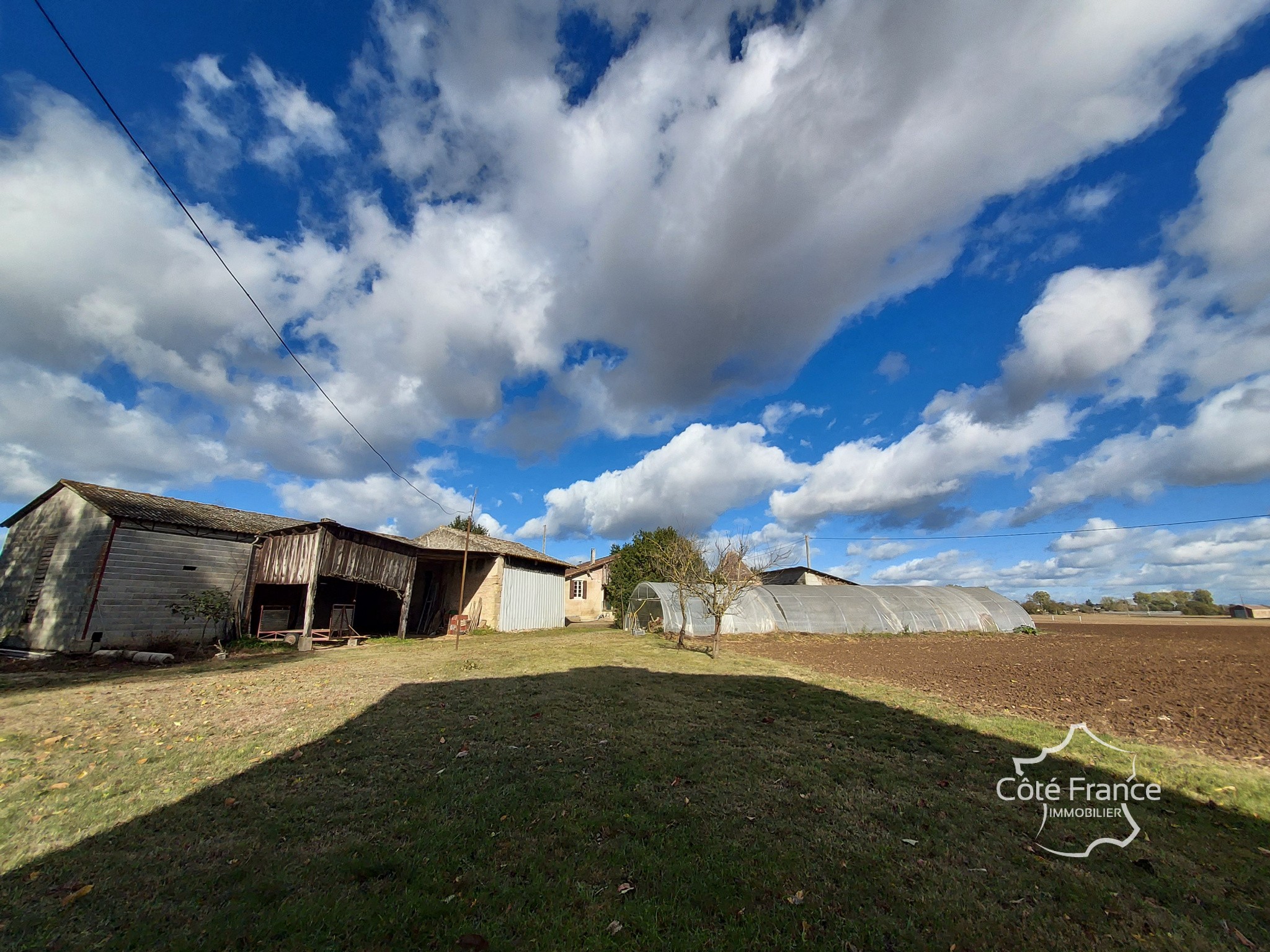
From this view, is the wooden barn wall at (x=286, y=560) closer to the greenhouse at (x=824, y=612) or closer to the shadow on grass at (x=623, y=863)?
the greenhouse at (x=824, y=612)

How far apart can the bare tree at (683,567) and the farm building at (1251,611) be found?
7996 centimetres

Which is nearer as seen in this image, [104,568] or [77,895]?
[77,895]

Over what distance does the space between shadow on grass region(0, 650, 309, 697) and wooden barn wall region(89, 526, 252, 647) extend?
6.59ft

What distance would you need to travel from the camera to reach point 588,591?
4969cm

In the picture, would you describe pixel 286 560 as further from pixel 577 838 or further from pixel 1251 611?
pixel 1251 611

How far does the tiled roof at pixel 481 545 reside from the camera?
30.7 m

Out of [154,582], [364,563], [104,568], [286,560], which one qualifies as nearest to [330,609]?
[364,563]

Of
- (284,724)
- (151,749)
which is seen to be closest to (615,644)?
(284,724)

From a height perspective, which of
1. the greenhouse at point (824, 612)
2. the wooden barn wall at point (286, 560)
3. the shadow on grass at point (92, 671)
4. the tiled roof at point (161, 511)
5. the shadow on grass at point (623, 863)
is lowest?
the shadow on grass at point (623, 863)

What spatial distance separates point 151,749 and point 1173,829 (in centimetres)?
1190

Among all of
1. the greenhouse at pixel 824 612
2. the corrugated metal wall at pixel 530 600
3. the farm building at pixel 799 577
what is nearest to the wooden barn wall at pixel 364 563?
the corrugated metal wall at pixel 530 600

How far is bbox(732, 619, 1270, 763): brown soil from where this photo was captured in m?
8.66

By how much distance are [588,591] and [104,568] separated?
36.8m

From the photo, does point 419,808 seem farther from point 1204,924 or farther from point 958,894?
point 1204,924
